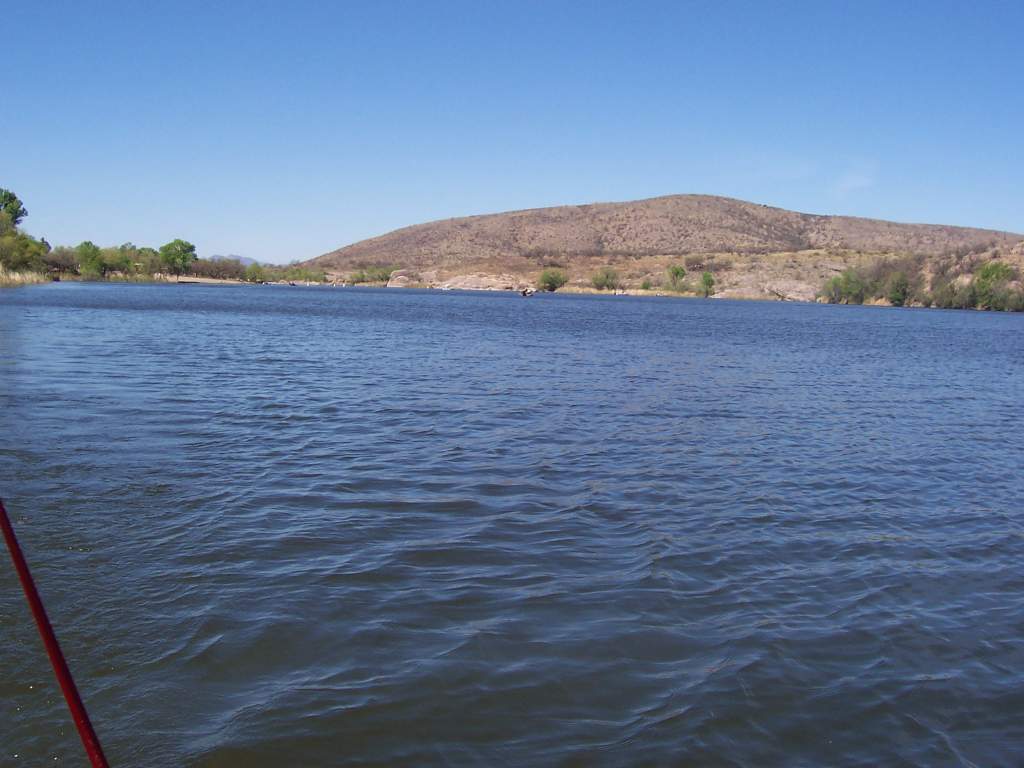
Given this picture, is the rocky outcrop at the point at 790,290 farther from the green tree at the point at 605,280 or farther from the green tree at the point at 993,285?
the green tree at the point at 993,285

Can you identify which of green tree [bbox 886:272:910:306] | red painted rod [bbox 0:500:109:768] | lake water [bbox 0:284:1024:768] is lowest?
lake water [bbox 0:284:1024:768]

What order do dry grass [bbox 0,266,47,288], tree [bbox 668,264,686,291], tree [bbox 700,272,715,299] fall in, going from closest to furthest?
dry grass [bbox 0,266,47,288] → tree [bbox 700,272,715,299] → tree [bbox 668,264,686,291]

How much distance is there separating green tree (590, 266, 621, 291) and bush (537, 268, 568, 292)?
850 centimetres

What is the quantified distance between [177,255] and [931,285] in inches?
6725

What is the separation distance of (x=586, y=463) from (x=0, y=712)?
34.4ft

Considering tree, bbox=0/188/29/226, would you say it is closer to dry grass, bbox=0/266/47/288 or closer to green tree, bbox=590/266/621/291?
dry grass, bbox=0/266/47/288

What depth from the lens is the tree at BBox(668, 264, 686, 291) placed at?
192m

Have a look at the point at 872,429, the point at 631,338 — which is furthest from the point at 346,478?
the point at 631,338

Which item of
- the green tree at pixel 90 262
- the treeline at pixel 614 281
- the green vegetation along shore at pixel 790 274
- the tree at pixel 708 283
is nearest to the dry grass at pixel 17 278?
the green vegetation along shore at pixel 790 274

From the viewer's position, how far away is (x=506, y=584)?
8.73 m

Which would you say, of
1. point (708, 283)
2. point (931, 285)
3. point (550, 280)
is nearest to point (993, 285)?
point (931, 285)

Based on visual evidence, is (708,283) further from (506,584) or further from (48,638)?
(48,638)

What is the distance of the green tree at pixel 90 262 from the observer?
160 meters

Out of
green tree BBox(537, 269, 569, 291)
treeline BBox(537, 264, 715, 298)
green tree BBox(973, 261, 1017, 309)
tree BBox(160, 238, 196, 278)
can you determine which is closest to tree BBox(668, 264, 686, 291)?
treeline BBox(537, 264, 715, 298)
